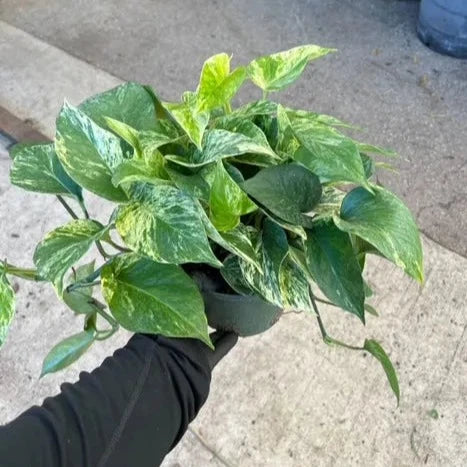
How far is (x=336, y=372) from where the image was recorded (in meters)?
1.42

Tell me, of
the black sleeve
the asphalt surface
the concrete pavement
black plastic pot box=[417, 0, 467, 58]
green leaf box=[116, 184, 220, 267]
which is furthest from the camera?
black plastic pot box=[417, 0, 467, 58]

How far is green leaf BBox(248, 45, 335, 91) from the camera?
813mm

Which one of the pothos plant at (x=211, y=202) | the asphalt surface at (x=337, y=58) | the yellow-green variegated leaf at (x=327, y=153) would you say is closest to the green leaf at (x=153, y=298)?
the pothos plant at (x=211, y=202)

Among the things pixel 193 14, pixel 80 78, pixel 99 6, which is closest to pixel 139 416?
pixel 80 78

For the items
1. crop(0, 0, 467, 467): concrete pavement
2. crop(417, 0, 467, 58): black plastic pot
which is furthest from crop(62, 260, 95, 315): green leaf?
crop(417, 0, 467, 58): black plastic pot

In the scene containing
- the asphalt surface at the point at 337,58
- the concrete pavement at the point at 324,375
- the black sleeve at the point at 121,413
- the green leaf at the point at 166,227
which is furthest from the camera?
the asphalt surface at the point at 337,58

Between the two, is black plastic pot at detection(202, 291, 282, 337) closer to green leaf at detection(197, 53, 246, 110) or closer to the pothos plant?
the pothos plant

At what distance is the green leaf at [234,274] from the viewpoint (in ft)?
2.64

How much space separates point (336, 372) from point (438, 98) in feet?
4.06

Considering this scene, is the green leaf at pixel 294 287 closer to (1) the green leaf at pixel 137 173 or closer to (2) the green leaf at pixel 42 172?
(1) the green leaf at pixel 137 173

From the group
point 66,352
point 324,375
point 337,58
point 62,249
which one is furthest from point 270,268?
point 337,58

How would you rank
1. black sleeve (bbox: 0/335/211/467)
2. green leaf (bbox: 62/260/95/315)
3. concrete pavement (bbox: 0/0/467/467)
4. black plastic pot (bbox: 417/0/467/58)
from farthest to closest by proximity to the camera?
1. black plastic pot (bbox: 417/0/467/58)
2. concrete pavement (bbox: 0/0/467/467)
3. green leaf (bbox: 62/260/95/315)
4. black sleeve (bbox: 0/335/211/467)

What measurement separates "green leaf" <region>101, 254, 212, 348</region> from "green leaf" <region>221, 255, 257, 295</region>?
93mm

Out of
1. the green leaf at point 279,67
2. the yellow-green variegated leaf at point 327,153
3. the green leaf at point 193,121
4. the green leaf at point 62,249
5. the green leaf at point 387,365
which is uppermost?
the green leaf at point 193,121
